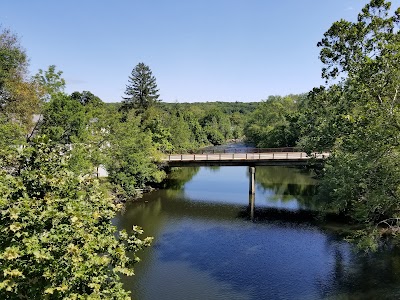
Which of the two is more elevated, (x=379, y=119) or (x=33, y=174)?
(x=379, y=119)

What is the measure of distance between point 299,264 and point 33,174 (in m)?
17.7

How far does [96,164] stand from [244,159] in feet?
52.4

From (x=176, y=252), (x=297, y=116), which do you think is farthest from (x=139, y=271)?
(x=297, y=116)

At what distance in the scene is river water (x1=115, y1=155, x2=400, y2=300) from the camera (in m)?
18.5

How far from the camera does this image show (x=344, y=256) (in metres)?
22.6

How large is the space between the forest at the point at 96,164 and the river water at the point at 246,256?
116 inches

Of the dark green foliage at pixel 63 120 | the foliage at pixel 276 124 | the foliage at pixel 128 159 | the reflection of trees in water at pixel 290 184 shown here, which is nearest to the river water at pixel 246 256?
the reflection of trees in water at pixel 290 184

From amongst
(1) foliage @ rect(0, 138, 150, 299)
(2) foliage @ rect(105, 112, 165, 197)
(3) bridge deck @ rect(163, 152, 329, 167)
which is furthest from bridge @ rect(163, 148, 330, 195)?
(1) foliage @ rect(0, 138, 150, 299)

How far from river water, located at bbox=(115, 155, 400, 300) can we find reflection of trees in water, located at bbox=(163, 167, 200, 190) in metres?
6.73

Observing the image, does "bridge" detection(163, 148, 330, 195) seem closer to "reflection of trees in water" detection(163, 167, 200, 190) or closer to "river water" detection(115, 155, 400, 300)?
"river water" detection(115, 155, 400, 300)

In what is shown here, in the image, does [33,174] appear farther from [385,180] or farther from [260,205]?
[260,205]

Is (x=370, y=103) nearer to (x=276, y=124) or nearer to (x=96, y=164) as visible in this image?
(x=96, y=164)

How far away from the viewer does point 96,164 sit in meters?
32.2

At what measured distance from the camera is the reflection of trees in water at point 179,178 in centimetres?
4579
